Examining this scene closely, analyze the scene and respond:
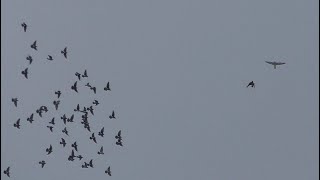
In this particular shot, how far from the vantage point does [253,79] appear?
78.2 inches

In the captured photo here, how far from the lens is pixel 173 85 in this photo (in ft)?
6.88

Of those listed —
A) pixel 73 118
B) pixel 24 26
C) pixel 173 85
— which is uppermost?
pixel 24 26

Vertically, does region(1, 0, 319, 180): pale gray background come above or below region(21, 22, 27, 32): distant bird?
below

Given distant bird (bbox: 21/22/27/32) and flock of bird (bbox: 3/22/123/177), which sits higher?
distant bird (bbox: 21/22/27/32)

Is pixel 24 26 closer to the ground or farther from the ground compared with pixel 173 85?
farther from the ground

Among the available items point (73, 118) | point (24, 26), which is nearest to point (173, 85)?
→ point (73, 118)

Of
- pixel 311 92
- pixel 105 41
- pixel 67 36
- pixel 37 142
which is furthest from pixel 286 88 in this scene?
pixel 37 142

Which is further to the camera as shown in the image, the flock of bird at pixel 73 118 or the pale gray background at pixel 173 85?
the flock of bird at pixel 73 118

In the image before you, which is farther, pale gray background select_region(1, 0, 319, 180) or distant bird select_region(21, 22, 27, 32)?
distant bird select_region(21, 22, 27, 32)

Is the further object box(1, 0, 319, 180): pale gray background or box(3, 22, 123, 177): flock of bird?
box(3, 22, 123, 177): flock of bird

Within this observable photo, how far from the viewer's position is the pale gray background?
6.37ft

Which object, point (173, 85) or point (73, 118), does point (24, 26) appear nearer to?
point (73, 118)

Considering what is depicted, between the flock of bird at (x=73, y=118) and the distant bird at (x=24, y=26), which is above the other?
the distant bird at (x=24, y=26)

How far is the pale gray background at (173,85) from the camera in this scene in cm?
194
